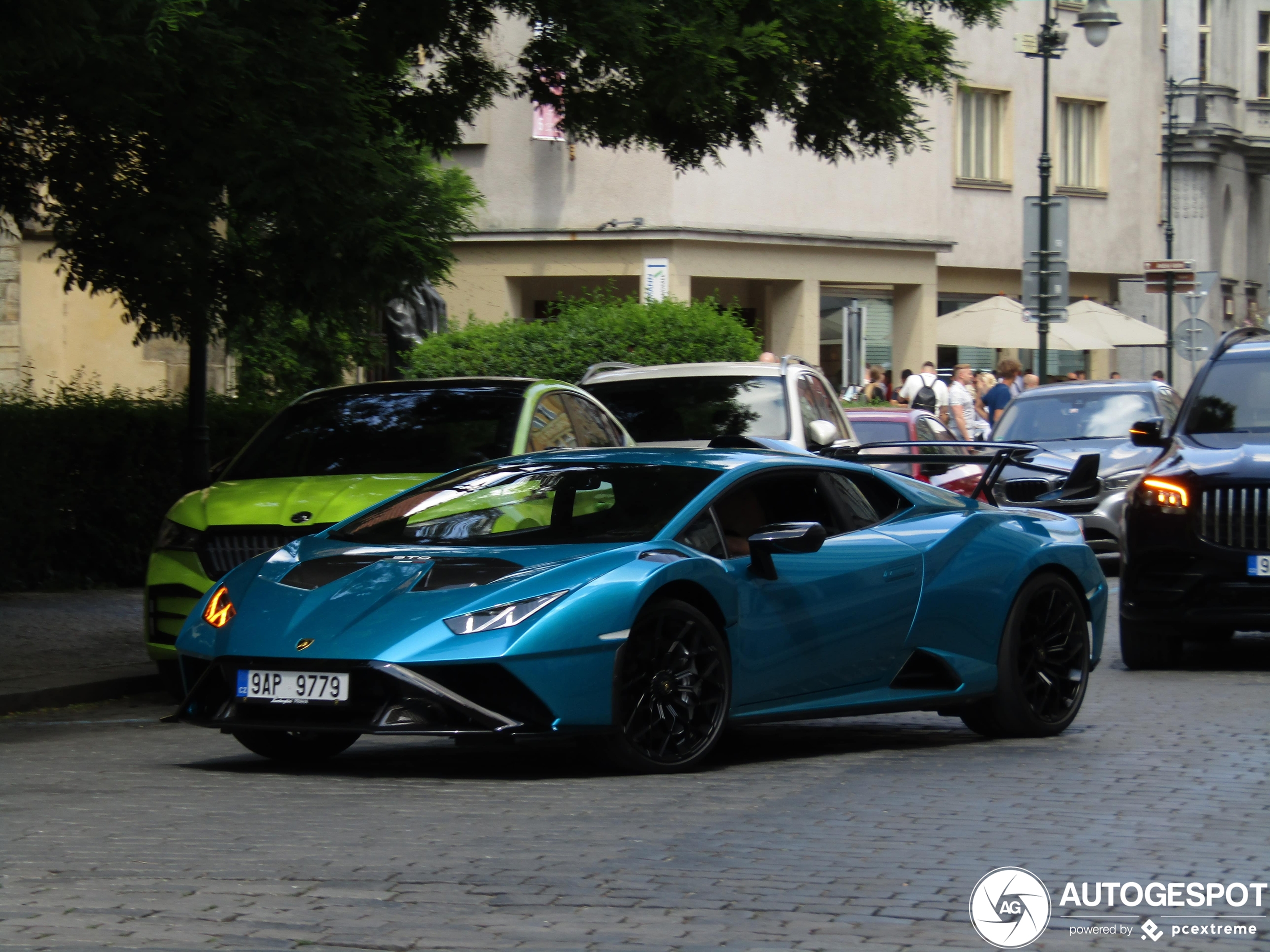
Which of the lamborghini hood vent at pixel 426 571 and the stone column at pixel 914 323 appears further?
the stone column at pixel 914 323

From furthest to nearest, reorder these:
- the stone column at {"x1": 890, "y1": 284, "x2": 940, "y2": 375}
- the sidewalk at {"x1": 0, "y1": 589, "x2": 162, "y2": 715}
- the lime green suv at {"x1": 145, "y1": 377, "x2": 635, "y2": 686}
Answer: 1. the stone column at {"x1": 890, "y1": 284, "x2": 940, "y2": 375}
2. the sidewalk at {"x1": 0, "y1": 589, "x2": 162, "y2": 715}
3. the lime green suv at {"x1": 145, "y1": 377, "x2": 635, "y2": 686}

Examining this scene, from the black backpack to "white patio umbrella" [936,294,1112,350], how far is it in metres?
6.53

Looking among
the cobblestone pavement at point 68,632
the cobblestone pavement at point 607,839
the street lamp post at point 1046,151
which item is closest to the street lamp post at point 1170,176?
the street lamp post at point 1046,151

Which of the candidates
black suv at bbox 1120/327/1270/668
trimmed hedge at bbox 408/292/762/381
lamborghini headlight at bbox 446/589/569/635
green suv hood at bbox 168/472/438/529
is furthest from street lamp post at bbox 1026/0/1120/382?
lamborghini headlight at bbox 446/589/569/635

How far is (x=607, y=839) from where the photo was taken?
6469 mm

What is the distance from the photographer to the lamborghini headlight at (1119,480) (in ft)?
66.0

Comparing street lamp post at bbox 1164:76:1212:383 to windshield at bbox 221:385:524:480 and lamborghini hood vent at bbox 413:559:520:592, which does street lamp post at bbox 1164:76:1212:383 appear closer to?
windshield at bbox 221:385:524:480

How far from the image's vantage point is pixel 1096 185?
47812 mm

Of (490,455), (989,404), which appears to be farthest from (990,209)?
(490,455)

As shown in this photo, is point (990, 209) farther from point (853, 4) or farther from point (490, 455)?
point (490, 455)

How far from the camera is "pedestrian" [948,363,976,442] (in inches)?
1172

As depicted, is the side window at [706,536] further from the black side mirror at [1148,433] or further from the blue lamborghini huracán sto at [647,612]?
the black side mirror at [1148,433]

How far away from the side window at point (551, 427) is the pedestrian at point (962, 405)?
58.3 feet

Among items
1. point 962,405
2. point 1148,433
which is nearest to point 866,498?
point 1148,433
